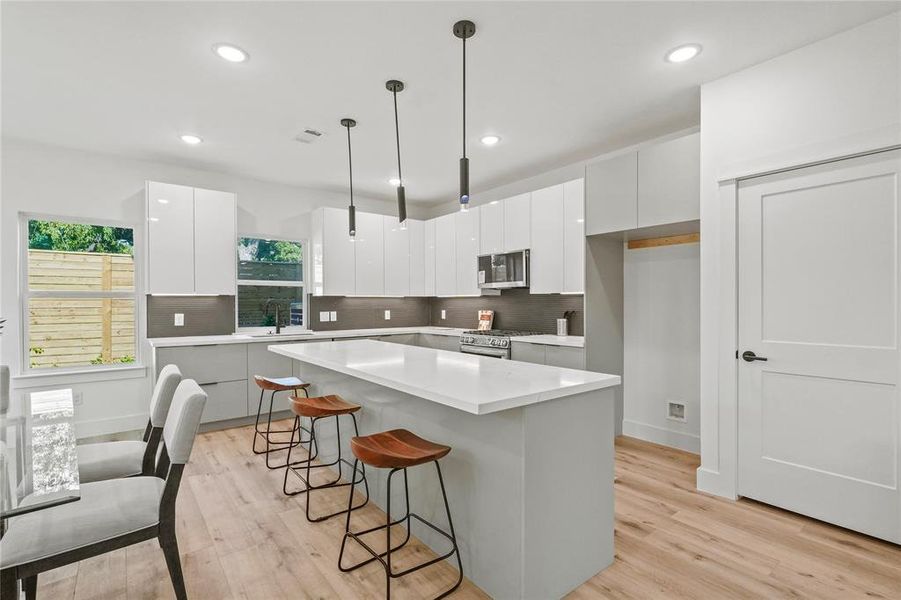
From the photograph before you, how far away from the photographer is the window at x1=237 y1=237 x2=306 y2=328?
5.15 meters

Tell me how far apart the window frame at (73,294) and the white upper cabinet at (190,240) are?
0.38 meters

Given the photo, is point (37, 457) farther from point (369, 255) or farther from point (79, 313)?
point (369, 255)

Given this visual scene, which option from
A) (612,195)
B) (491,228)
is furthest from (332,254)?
(612,195)

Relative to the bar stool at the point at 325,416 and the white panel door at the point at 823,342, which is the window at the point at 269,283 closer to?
the bar stool at the point at 325,416

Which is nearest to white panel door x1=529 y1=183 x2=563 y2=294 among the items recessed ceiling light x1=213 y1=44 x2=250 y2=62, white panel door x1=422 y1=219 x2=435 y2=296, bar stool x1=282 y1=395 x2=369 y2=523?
white panel door x1=422 y1=219 x2=435 y2=296

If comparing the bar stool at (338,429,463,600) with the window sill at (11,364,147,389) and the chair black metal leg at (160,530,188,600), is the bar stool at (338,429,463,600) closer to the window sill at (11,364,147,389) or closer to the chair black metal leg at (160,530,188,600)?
the chair black metal leg at (160,530,188,600)

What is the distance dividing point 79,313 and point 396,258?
3.34 metres

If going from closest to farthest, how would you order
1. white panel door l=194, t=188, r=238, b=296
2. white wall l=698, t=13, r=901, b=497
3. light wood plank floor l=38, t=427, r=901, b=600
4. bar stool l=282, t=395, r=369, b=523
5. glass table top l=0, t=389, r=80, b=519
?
1. glass table top l=0, t=389, r=80, b=519
2. light wood plank floor l=38, t=427, r=901, b=600
3. white wall l=698, t=13, r=901, b=497
4. bar stool l=282, t=395, r=369, b=523
5. white panel door l=194, t=188, r=238, b=296

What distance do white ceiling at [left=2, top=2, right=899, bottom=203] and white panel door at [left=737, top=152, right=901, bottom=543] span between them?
89 cm

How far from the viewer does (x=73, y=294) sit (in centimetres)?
425

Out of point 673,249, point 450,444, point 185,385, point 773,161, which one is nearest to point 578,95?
point 773,161

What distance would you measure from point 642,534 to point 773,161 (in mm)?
2260

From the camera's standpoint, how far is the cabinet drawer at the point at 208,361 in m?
4.15

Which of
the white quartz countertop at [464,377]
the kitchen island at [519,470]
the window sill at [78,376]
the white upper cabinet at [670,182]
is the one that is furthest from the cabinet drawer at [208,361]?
the white upper cabinet at [670,182]
